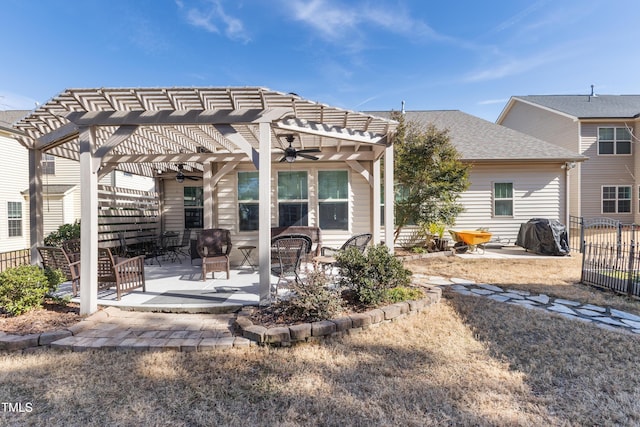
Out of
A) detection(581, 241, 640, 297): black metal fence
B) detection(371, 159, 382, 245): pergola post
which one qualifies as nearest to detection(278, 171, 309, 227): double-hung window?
detection(371, 159, 382, 245): pergola post

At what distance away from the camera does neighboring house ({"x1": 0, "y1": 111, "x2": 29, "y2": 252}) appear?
11.9m

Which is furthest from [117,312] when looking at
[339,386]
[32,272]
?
[339,386]

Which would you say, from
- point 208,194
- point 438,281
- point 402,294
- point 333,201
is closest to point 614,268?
point 438,281

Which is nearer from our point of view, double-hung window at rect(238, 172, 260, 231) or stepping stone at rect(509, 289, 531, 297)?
stepping stone at rect(509, 289, 531, 297)

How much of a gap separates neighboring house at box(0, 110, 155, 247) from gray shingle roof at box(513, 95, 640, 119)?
68.2 ft

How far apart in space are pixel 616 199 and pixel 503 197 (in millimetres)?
8763

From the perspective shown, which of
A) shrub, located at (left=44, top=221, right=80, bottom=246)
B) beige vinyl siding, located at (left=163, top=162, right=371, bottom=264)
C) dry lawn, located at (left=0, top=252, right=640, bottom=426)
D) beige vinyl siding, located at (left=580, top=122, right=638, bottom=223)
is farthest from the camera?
beige vinyl siding, located at (left=580, top=122, right=638, bottom=223)

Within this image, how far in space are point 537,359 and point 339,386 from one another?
2.02 meters

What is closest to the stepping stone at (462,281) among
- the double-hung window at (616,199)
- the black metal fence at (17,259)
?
the black metal fence at (17,259)

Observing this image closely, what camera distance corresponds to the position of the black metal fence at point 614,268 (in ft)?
15.4

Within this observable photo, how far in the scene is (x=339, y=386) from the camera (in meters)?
2.42

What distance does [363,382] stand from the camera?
97.2 inches

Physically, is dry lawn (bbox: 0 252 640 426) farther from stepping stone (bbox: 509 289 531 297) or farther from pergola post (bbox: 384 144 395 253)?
pergola post (bbox: 384 144 395 253)

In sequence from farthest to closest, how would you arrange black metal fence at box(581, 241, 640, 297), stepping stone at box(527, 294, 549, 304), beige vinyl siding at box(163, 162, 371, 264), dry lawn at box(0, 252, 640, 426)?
beige vinyl siding at box(163, 162, 371, 264) < black metal fence at box(581, 241, 640, 297) < stepping stone at box(527, 294, 549, 304) < dry lawn at box(0, 252, 640, 426)
